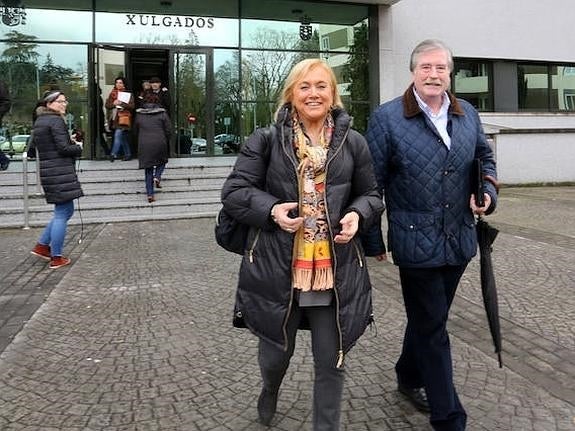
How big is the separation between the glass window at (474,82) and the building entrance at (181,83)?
6.96 metres

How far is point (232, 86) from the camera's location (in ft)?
49.4

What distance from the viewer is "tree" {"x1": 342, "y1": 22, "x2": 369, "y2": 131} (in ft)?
50.2

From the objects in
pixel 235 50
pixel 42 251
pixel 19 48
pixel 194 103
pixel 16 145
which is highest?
pixel 235 50

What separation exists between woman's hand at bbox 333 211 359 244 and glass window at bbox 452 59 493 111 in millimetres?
15315

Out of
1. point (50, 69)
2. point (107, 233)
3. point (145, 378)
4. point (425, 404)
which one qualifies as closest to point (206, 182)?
point (107, 233)

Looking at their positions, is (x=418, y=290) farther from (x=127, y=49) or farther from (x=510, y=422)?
(x=127, y=49)

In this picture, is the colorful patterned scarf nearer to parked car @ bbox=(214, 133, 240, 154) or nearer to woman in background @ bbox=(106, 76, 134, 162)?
woman in background @ bbox=(106, 76, 134, 162)

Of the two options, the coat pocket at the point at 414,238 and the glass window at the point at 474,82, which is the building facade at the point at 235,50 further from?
the coat pocket at the point at 414,238

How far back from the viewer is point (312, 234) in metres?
2.66

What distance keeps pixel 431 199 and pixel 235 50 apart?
12924 mm

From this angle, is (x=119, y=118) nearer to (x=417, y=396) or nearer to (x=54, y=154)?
(x=54, y=154)

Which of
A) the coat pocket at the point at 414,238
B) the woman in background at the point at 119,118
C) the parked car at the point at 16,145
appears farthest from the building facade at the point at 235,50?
the coat pocket at the point at 414,238

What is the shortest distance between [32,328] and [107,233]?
14.2ft

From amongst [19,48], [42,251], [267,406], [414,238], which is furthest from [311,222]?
[19,48]
